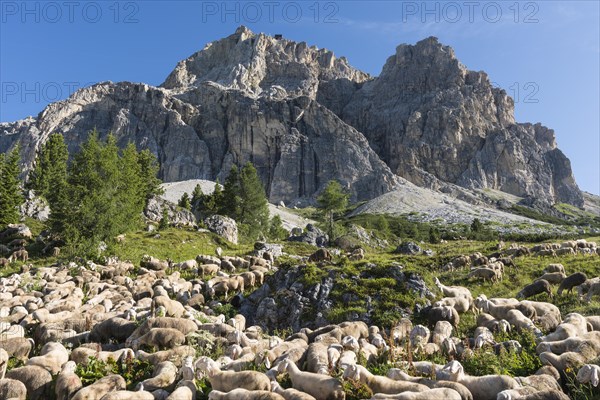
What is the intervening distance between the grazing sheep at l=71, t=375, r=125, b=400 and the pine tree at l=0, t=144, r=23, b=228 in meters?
49.4

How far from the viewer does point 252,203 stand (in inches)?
3041

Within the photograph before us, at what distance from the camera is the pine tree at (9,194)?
49.9 metres

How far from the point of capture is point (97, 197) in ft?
125

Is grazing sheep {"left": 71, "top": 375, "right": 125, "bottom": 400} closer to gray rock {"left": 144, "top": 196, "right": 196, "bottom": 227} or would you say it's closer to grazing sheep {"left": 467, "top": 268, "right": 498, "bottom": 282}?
grazing sheep {"left": 467, "top": 268, "right": 498, "bottom": 282}

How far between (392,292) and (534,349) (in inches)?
237

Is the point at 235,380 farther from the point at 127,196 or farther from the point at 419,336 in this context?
the point at 127,196

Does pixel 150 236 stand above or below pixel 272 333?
above

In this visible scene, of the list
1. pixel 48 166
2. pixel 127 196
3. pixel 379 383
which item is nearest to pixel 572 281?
pixel 379 383

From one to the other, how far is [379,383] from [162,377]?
4910 millimetres

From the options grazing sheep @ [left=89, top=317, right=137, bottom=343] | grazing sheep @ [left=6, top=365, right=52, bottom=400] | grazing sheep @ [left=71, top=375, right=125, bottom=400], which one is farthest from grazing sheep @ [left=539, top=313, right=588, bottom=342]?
grazing sheep @ [left=6, top=365, right=52, bottom=400]

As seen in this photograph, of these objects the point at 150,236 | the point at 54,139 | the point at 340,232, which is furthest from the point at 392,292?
the point at 54,139

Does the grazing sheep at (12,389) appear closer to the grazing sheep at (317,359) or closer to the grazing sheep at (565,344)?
the grazing sheep at (317,359)

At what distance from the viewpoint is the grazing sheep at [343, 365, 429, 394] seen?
27.1 ft

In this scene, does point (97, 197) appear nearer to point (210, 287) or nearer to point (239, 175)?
point (210, 287)
